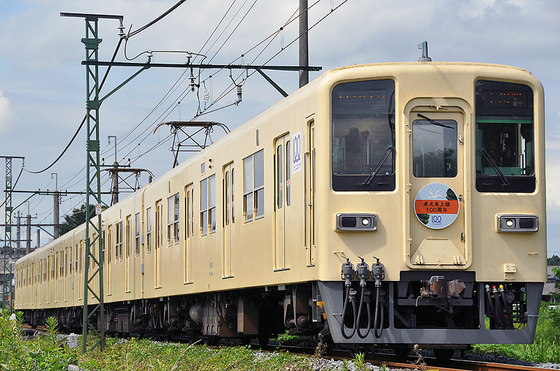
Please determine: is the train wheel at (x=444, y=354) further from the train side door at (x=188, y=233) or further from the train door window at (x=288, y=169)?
the train side door at (x=188, y=233)

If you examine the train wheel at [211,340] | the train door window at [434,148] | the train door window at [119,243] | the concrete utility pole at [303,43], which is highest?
the concrete utility pole at [303,43]

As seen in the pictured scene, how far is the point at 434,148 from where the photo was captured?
893cm

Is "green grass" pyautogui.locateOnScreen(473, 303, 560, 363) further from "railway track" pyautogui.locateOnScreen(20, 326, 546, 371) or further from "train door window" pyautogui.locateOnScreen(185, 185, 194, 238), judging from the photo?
"train door window" pyautogui.locateOnScreen(185, 185, 194, 238)

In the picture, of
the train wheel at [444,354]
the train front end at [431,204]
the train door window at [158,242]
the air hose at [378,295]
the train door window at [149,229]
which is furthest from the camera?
the train door window at [149,229]

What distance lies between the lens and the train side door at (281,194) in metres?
9.90

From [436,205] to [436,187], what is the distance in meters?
0.19

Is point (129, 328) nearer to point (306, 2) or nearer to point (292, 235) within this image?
point (306, 2)

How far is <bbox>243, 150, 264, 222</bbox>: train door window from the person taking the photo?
10.8 meters

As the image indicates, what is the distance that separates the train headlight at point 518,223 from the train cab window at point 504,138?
12.1 inches

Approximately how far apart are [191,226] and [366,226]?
644 centimetres

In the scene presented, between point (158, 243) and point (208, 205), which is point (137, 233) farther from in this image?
point (208, 205)

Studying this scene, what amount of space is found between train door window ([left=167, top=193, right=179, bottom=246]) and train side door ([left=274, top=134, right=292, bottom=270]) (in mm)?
5674

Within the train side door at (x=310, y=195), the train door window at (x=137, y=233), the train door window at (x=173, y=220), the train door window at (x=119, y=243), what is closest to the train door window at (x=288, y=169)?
the train side door at (x=310, y=195)

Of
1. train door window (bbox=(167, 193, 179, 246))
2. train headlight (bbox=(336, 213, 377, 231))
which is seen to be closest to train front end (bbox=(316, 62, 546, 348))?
train headlight (bbox=(336, 213, 377, 231))
